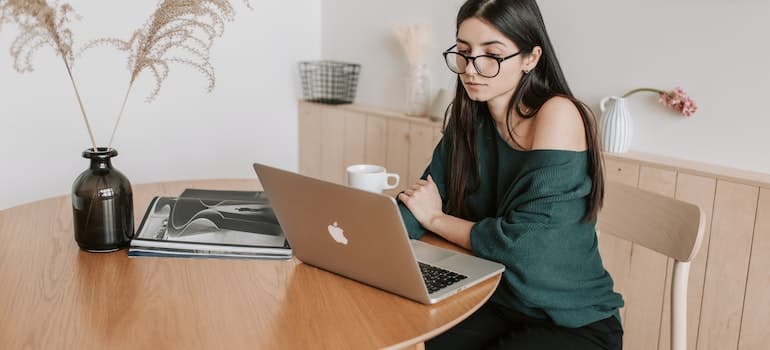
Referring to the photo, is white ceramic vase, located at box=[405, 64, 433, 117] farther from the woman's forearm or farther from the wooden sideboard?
the woman's forearm

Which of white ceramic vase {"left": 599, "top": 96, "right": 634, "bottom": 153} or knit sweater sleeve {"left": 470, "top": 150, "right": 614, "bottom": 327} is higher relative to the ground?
white ceramic vase {"left": 599, "top": 96, "right": 634, "bottom": 153}

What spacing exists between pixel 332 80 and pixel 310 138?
11.8 inches

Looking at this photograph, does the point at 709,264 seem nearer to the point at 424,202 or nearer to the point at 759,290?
the point at 759,290

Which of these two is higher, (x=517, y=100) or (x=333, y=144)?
(x=517, y=100)

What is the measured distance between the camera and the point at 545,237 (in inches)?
52.9

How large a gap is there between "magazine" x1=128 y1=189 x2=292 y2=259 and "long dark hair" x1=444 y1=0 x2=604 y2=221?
0.44 m

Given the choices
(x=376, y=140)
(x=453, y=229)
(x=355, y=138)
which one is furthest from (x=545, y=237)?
(x=355, y=138)

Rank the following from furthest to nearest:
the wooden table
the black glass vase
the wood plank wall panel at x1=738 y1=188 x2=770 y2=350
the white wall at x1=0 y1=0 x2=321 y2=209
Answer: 1. the white wall at x1=0 y1=0 x2=321 y2=209
2. the wood plank wall panel at x1=738 y1=188 x2=770 y2=350
3. the black glass vase
4. the wooden table

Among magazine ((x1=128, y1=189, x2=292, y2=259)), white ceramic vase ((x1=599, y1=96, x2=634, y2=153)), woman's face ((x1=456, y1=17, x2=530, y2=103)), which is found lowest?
magazine ((x1=128, y1=189, x2=292, y2=259))

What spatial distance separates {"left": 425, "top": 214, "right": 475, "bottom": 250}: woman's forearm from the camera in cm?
140

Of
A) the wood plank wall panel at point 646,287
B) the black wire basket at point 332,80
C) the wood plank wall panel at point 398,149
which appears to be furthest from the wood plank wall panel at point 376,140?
the wood plank wall panel at point 646,287

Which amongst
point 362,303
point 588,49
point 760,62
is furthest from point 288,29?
point 362,303

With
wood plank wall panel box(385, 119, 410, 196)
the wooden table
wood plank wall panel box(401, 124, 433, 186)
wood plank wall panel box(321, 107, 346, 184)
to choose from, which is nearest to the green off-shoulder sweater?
the wooden table

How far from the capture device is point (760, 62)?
69.5 inches
